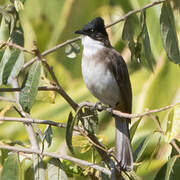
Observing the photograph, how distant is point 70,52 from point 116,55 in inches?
19.8

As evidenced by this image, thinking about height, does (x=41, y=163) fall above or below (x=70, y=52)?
below

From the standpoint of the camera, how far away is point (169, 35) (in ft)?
7.14

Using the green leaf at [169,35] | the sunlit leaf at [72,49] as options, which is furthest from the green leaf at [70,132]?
the sunlit leaf at [72,49]

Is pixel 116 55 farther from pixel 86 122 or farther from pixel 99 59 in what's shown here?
pixel 86 122

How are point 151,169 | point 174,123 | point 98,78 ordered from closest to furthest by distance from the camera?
point 174,123 < point 98,78 < point 151,169

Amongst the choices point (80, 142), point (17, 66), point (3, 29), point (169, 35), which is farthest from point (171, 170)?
point (3, 29)

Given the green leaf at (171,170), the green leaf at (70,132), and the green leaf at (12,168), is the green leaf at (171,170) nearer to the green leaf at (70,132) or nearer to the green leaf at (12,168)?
the green leaf at (70,132)

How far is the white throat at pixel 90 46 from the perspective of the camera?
3.06m

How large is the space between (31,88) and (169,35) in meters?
0.64

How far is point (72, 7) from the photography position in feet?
16.5

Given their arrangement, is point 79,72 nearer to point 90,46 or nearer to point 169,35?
point 90,46

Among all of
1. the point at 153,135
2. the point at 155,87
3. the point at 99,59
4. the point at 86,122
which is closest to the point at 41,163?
the point at 86,122

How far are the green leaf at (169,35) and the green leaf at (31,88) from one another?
0.56 metres

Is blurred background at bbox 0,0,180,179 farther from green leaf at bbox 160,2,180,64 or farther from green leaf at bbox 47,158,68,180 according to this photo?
green leaf at bbox 47,158,68,180
